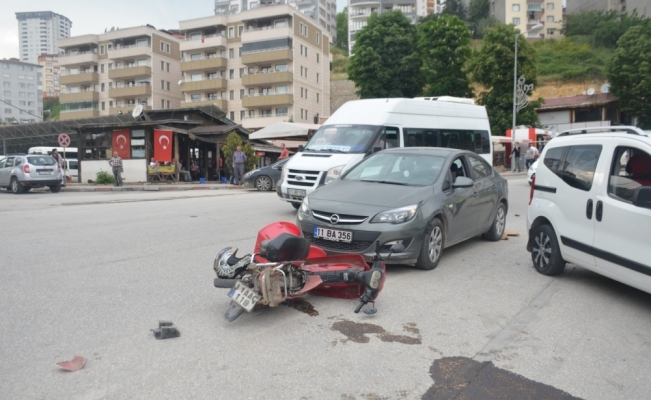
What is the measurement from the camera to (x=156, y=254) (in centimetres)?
786

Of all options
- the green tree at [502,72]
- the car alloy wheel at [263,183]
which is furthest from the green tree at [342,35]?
the car alloy wheel at [263,183]

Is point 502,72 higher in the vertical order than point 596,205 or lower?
higher

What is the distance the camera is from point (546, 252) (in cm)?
681

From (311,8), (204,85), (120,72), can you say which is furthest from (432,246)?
(311,8)

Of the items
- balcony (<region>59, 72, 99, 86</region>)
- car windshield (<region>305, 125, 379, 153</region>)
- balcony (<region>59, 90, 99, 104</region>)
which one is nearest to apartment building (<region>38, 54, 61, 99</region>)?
balcony (<region>59, 72, 99, 86</region>)

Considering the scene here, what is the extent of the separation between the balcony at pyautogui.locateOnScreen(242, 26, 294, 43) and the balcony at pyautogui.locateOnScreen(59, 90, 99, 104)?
2773 centimetres

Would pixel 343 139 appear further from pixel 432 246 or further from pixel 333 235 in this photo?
pixel 333 235

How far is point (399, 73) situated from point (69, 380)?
167 feet

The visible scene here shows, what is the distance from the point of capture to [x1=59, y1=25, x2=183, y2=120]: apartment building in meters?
72.4

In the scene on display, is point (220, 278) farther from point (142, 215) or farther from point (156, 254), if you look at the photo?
point (142, 215)

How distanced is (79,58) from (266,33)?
109 ft

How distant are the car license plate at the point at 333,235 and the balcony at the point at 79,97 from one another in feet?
261

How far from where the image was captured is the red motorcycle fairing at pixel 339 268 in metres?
5.55

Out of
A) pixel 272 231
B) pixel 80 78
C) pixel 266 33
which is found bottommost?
pixel 272 231
